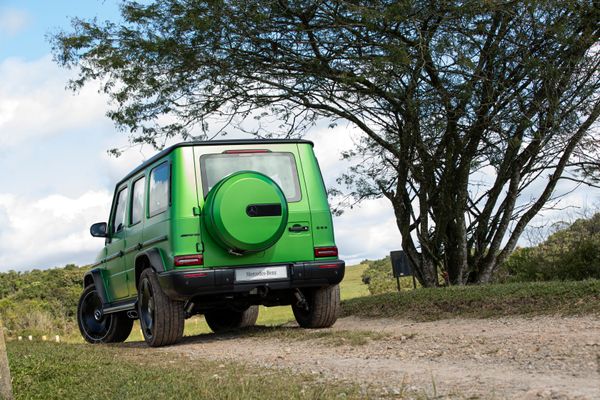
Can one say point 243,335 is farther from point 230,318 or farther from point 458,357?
point 458,357

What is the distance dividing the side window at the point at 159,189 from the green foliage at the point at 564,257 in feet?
28.8

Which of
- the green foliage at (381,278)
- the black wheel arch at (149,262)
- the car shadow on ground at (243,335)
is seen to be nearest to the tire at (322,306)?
the car shadow on ground at (243,335)

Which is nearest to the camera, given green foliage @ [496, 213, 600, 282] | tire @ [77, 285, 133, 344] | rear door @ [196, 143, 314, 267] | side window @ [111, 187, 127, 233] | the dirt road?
the dirt road

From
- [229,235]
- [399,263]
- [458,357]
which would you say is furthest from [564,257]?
[458,357]

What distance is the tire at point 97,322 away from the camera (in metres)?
12.8

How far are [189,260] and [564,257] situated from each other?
9.11 m

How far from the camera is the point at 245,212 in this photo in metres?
9.39

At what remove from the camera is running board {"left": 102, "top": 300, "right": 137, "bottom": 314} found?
36.2 feet

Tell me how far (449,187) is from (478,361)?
9615mm

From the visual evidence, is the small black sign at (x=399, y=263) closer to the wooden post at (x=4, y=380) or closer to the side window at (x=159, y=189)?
the side window at (x=159, y=189)

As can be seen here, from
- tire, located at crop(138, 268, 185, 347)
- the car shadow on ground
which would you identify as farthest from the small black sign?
tire, located at crop(138, 268, 185, 347)

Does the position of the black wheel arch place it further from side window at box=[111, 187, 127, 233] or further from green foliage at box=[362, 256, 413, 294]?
green foliage at box=[362, 256, 413, 294]

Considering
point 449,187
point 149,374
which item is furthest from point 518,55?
point 149,374

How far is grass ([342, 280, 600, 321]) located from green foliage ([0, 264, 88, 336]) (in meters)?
9.66
